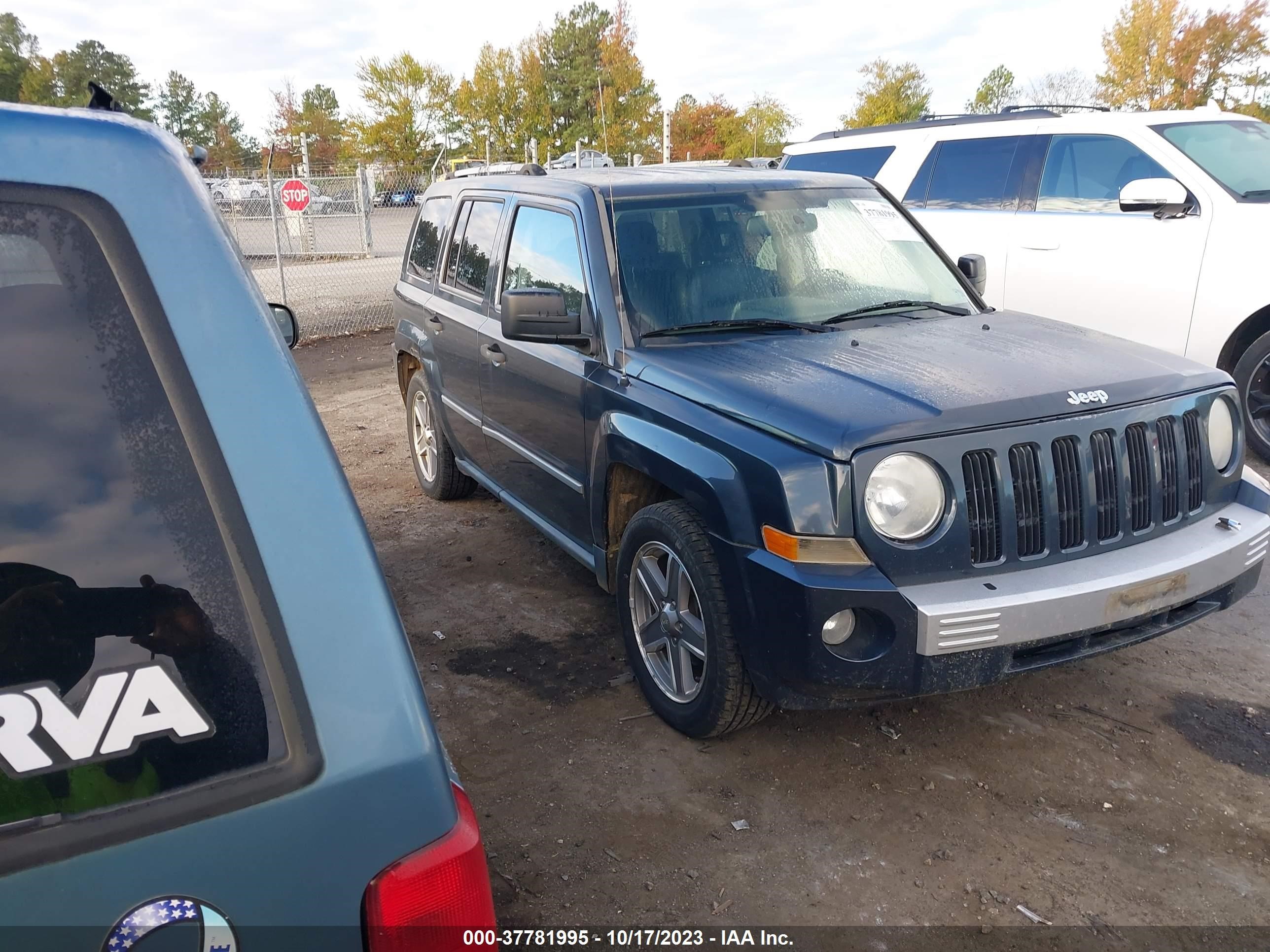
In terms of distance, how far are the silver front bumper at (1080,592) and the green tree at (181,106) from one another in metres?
65.6

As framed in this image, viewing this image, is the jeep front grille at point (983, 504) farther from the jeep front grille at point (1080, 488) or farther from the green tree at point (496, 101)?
the green tree at point (496, 101)

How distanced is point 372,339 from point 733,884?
36.5 feet

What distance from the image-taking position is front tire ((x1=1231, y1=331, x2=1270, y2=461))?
6.11 meters

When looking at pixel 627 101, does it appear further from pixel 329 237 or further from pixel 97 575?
pixel 97 575

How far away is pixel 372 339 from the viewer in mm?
12930

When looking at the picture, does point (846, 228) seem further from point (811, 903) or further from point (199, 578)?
point (199, 578)

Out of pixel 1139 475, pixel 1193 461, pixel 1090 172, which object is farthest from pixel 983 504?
pixel 1090 172

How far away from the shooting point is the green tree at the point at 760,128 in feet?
154

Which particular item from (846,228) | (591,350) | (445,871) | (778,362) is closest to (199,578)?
(445,871)

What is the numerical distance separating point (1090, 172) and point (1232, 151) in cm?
86

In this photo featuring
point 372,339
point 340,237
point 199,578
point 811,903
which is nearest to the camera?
point 199,578

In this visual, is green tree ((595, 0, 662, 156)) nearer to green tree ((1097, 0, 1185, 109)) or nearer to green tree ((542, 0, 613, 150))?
green tree ((542, 0, 613, 150))

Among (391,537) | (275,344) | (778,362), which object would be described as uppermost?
(275,344)

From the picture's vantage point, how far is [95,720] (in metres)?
1.07
